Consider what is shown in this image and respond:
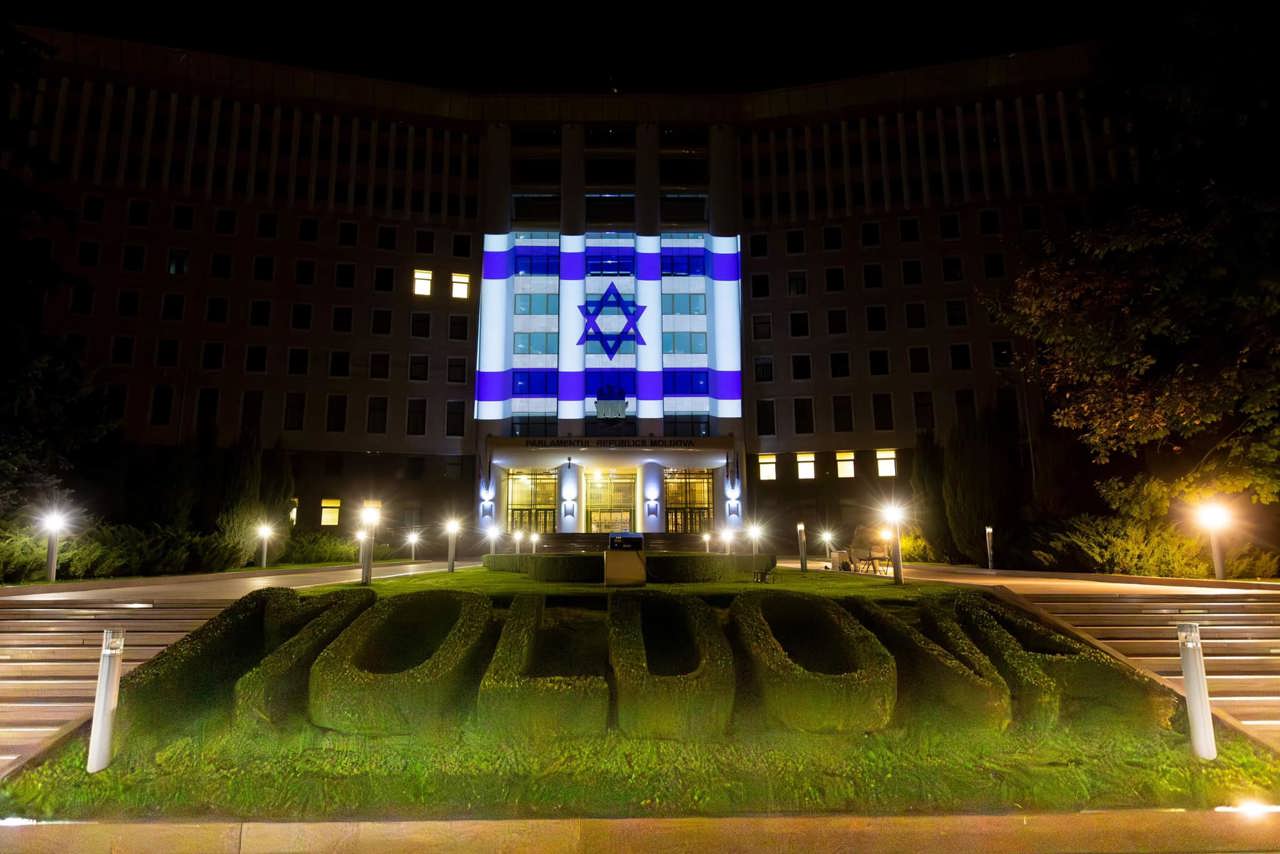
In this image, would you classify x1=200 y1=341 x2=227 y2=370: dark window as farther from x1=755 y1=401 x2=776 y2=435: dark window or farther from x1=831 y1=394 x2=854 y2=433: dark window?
x1=831 y1=394 x2=854 y2=433: dark window

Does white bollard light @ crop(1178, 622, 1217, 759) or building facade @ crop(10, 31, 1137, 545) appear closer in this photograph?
white bollard light @ crop(1178, 622, 1217, 759)

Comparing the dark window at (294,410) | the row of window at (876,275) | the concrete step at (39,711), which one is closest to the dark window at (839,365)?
the row of window at (876,275)

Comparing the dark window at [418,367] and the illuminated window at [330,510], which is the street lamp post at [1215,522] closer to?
the dark window at [418,367]

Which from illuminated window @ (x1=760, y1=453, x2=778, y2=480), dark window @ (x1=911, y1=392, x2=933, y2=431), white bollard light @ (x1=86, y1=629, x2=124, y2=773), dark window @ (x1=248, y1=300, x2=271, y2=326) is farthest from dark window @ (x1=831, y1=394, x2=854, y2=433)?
white bollard light @ (x1=86, y1=629, x2=124, y2=773)

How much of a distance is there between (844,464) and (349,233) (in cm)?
3364

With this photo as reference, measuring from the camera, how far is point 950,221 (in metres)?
44.7

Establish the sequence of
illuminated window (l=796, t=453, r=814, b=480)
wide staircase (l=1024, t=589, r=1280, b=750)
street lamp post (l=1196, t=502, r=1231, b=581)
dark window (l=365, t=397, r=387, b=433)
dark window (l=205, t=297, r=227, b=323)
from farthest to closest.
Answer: illuminated window (l=796, t=453, r=814, b=480)
dark window (l=365, t=397, r=387, b=433)
dark window (l=205, t=297, r=227, b=323)
street lamp post (l=1196, t=502, r=1231, b=581)
wide staircase (l=1024, t=589, r=1280, b=750)

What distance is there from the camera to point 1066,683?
24.6 feet

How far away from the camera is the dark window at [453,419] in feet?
145

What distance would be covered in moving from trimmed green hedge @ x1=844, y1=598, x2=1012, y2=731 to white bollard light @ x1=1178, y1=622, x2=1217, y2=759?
1.51 m

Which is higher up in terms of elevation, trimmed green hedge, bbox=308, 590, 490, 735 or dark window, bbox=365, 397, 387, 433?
dark window, bbox=365, 397, 387, 433

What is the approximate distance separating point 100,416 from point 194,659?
2015cm

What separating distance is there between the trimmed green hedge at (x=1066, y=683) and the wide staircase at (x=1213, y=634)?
110cm

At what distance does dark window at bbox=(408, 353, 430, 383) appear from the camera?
44562 millimetres
